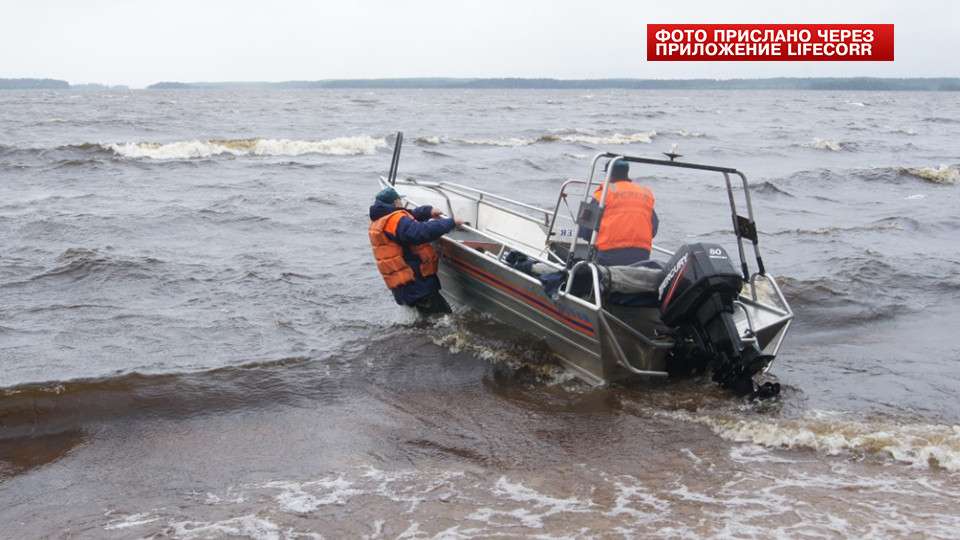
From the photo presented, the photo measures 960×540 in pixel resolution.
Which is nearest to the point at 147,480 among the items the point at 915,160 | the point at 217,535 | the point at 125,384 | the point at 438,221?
the point at 217,535

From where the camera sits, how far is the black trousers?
27.1 ft

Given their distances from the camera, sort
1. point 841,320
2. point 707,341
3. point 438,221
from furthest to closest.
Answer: point 841,320 < point 438,221 < point 707,341

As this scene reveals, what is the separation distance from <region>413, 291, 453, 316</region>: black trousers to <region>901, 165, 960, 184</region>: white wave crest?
17120 mm

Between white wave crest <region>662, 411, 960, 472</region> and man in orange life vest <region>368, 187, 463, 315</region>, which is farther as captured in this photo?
man in orange life vest <region>368, 187, 463, 315</region>

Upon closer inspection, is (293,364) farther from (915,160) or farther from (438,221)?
(915,160)

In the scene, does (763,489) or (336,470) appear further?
(336,470)

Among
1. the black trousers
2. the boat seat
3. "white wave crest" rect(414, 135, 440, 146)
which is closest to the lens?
the boat seat

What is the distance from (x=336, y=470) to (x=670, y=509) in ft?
7.09

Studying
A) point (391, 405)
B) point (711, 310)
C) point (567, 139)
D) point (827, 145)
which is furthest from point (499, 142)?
point (711, 310)

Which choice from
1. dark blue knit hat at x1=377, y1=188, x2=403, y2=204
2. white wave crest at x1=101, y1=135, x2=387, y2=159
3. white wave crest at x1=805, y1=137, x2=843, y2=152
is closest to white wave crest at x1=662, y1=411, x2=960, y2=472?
dark blue knit hat at x1=377, y1=188, x2=403, y2=204

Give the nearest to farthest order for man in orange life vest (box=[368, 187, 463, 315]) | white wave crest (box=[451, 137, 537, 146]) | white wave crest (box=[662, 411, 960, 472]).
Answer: white wave crest (box=[662, 411, 960, 472])
man in orange life vest (box=[368, 187, 463, 315])
white wave crest (box=[451, 137, 537, 146])

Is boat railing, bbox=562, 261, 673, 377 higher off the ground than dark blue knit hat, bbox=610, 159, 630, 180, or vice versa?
dark blue knit hat, bbox=610, 159, 630, 180

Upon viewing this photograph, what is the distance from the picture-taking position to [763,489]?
4938mm

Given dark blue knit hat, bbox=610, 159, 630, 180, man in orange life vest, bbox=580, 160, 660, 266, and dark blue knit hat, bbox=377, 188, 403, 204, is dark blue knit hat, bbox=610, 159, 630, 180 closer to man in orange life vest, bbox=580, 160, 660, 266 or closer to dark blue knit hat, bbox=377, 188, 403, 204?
man in orange life vest, bbox=580, 160, 660, 266
